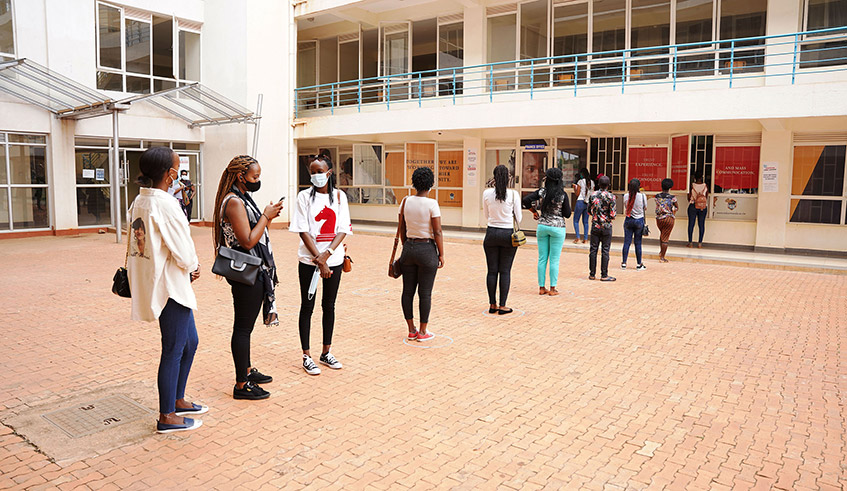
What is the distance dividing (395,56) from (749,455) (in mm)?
17915

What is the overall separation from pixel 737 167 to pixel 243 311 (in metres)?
13.6

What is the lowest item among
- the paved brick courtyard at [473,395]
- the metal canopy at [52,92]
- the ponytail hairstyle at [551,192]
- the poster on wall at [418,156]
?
the paved brick courtyard at [473,395]

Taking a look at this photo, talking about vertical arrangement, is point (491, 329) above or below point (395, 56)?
below

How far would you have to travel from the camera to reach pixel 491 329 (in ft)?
22.2

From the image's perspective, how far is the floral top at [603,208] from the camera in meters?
9.81

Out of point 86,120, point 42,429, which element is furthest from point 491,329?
point 86,120

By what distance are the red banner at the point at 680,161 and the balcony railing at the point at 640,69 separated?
148 centimetres

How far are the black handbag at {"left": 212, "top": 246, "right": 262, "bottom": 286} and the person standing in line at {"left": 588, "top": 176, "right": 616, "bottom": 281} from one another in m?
→ 7.01

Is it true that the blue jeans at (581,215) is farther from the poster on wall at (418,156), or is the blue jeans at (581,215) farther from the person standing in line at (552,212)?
the person standing in line at (552,212)

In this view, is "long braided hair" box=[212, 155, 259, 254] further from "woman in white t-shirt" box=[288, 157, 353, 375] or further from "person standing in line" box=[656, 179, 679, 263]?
"person standing in line" box=[656, 179, 679, 263]

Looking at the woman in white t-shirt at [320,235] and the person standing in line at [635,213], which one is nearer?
the woman in white t-shirt at [320,235]

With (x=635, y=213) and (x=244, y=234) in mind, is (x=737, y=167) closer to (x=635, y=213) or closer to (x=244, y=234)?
(x=635, y=213)

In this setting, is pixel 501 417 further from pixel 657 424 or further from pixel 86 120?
pixel 86 120

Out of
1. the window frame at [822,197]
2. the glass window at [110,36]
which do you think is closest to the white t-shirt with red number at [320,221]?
the window frame at [822,197]
